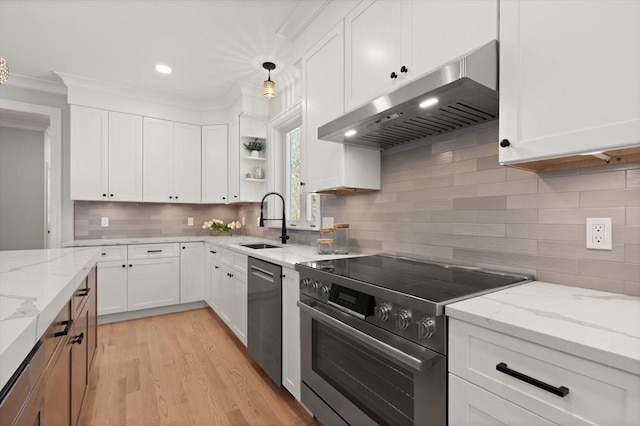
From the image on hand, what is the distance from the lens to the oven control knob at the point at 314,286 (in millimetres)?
1647

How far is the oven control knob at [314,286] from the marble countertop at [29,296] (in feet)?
3.41

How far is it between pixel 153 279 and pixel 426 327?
141 inches

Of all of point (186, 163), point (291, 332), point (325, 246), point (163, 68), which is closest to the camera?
point (291, 332)

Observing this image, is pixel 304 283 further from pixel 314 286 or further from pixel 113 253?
pixel 113 253

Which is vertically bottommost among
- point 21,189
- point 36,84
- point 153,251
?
point 153,251

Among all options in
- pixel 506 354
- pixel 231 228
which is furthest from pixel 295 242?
pixel 506 354

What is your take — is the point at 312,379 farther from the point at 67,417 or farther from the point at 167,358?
the point at 167,358

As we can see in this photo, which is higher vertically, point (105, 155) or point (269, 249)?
point (105, 155)

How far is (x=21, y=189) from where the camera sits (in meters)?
5.06

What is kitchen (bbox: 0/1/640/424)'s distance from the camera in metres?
1.02

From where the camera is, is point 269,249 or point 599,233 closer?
point 599,233

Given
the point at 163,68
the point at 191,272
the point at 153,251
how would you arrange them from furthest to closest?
the point at 191,272
the point at 153,251
the point at 163,68

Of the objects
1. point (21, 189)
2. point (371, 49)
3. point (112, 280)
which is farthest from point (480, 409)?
point (21, 189)

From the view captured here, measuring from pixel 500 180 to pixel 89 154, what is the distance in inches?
163
